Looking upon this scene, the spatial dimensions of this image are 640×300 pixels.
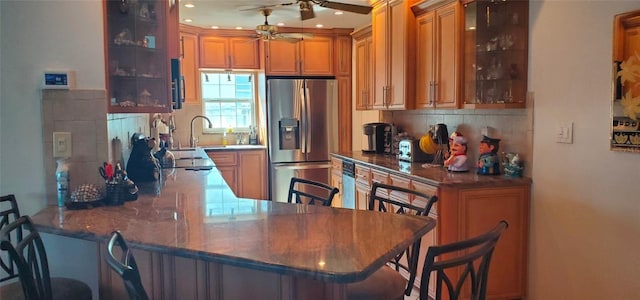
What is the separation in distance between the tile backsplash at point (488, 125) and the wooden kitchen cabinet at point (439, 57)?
27 cm

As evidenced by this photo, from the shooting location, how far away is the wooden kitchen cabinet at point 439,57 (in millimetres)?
3580

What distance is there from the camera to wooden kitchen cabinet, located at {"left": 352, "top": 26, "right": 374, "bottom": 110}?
16.2 feet

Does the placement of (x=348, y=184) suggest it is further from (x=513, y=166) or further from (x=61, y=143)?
(x=61, y=143)

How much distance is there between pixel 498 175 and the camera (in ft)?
10.9

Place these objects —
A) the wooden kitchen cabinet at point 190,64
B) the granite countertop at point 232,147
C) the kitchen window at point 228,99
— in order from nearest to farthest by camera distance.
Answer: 1. the wooden kitchen cabinet at point 190,64
2. the granite countertop at point 232,147
3. the kitchen window at point 228,99

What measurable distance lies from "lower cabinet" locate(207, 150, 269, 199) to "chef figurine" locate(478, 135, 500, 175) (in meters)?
3.40

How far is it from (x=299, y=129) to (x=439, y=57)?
2.76 m

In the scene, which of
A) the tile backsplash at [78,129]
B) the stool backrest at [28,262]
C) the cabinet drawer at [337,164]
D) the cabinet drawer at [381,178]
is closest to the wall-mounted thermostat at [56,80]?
the tile backsplash at [78,129]

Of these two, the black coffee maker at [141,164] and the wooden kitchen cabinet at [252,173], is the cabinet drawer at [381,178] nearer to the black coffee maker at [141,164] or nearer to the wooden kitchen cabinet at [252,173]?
the black coffee maker at [141,164]

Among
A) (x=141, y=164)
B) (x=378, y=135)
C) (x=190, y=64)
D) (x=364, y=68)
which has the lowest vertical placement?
(x=141, y=164)

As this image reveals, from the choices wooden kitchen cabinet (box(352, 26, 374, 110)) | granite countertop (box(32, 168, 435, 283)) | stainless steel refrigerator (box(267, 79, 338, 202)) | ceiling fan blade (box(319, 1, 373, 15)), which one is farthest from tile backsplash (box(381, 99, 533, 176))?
stainless steel refrigerator (box(267, 79, 338, 202))

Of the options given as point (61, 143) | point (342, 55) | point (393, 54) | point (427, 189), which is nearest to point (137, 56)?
point (61, 143)

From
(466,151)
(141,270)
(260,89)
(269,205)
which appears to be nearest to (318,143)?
(260,89)

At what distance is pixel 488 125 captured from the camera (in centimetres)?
364
